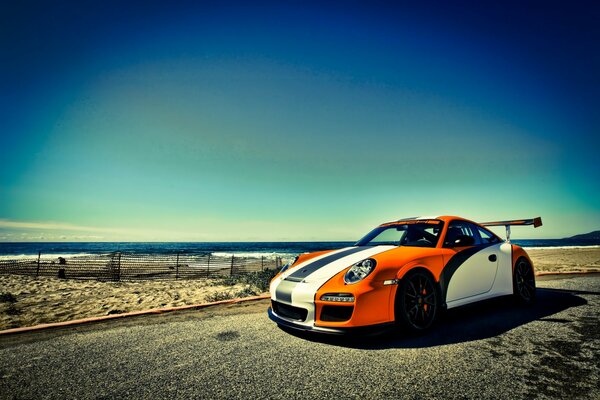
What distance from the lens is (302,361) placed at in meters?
2.72

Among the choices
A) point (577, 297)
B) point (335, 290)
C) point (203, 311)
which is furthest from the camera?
point (577, 297)

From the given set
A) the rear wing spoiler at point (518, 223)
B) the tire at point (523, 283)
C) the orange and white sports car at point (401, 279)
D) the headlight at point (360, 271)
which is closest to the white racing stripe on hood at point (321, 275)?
the orange and white sports car at point (401, 279)

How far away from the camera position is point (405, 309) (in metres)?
3.30

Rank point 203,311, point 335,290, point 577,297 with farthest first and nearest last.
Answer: point 577,297, point 203,311, point 335,290

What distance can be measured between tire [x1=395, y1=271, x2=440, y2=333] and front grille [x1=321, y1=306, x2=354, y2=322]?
24.7 inches

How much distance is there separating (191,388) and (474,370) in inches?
93.4

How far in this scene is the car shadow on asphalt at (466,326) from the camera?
10.3 ft

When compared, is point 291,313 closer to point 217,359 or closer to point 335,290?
point 335,290

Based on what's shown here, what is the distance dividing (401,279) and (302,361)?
4.66 ft

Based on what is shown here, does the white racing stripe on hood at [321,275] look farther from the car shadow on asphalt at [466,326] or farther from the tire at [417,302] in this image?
the tire at [417,302]

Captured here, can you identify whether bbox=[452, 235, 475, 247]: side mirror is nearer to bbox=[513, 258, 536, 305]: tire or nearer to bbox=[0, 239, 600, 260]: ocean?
bbox=[513, 258, 536, 305]: tire

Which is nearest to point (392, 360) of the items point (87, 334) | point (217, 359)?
point (217, 359)

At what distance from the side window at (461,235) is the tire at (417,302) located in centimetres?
73

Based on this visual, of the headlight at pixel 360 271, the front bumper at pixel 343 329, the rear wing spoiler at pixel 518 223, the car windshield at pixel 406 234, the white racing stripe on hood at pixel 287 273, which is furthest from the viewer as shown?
the rear wing spoiler at pixel 518 223
